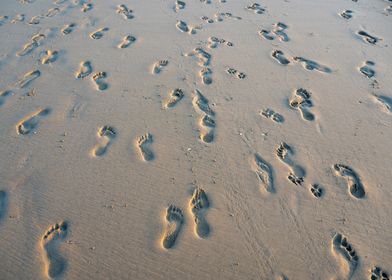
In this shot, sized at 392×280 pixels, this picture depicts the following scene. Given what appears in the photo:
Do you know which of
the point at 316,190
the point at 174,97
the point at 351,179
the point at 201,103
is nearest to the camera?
the point at 316,190

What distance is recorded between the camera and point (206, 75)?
4.73 m

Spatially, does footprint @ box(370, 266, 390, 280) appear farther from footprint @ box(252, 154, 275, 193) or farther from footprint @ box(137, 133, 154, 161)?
footprint @ box(137, 133, 154, 161)

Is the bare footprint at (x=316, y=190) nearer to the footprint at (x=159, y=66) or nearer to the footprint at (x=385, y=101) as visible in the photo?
the footprint at (x=385, y=101)

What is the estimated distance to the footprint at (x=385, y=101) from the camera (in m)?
4.18

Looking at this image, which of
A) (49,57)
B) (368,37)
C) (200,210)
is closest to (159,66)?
(49,57)

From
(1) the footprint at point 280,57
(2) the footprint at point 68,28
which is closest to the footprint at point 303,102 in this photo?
(1) the footprint at point 280,57

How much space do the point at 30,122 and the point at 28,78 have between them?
106 centimetres

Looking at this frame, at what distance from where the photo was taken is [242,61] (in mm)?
5039

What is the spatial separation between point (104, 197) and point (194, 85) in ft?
6.70

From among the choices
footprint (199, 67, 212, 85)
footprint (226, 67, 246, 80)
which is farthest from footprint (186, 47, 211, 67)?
footprint (226, 67, 246, 80)

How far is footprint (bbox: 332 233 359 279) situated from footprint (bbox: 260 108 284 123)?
154 centimetres

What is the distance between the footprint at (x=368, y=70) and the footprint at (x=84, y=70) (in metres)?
3.92

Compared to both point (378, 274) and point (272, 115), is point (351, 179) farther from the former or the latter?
point (272, 115)

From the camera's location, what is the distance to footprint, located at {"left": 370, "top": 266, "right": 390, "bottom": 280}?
2.64 meters
